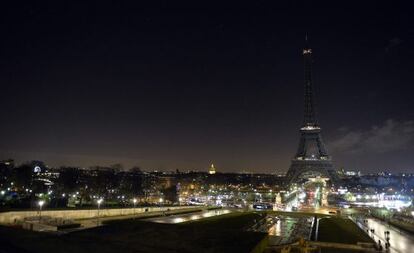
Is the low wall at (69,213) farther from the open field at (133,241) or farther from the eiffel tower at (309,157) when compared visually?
the eiffel tower at (309,157)

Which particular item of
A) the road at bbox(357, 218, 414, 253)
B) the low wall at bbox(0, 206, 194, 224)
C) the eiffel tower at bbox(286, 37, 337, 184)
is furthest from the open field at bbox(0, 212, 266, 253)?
the eiffel tower at bbox(286, 37, 337, 184)

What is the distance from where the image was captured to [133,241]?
1675 centimetres

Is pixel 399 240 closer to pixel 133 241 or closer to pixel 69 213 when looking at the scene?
pixel 133 241

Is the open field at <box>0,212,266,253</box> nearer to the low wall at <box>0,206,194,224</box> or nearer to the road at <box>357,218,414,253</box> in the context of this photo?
the low wall at <box>0,206,194,224</box>

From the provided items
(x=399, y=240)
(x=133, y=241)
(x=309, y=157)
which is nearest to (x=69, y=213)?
(x=133, y=241)

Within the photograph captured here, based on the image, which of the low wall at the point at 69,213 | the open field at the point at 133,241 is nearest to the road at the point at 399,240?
the open field at the point at 133,241

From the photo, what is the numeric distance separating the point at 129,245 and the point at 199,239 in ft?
10.7

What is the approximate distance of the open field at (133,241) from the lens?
14.9m

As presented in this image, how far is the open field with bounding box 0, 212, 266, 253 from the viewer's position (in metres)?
14.9

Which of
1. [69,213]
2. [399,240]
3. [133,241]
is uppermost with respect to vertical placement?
[133,241]

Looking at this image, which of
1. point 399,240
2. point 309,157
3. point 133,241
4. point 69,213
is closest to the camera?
point 133,241

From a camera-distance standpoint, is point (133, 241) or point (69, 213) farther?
point (69, 213)

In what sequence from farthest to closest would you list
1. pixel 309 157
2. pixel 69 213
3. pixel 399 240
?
pixel 309 157 < pixel 399 240 < pixel 69 213

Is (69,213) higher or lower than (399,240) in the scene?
higher
